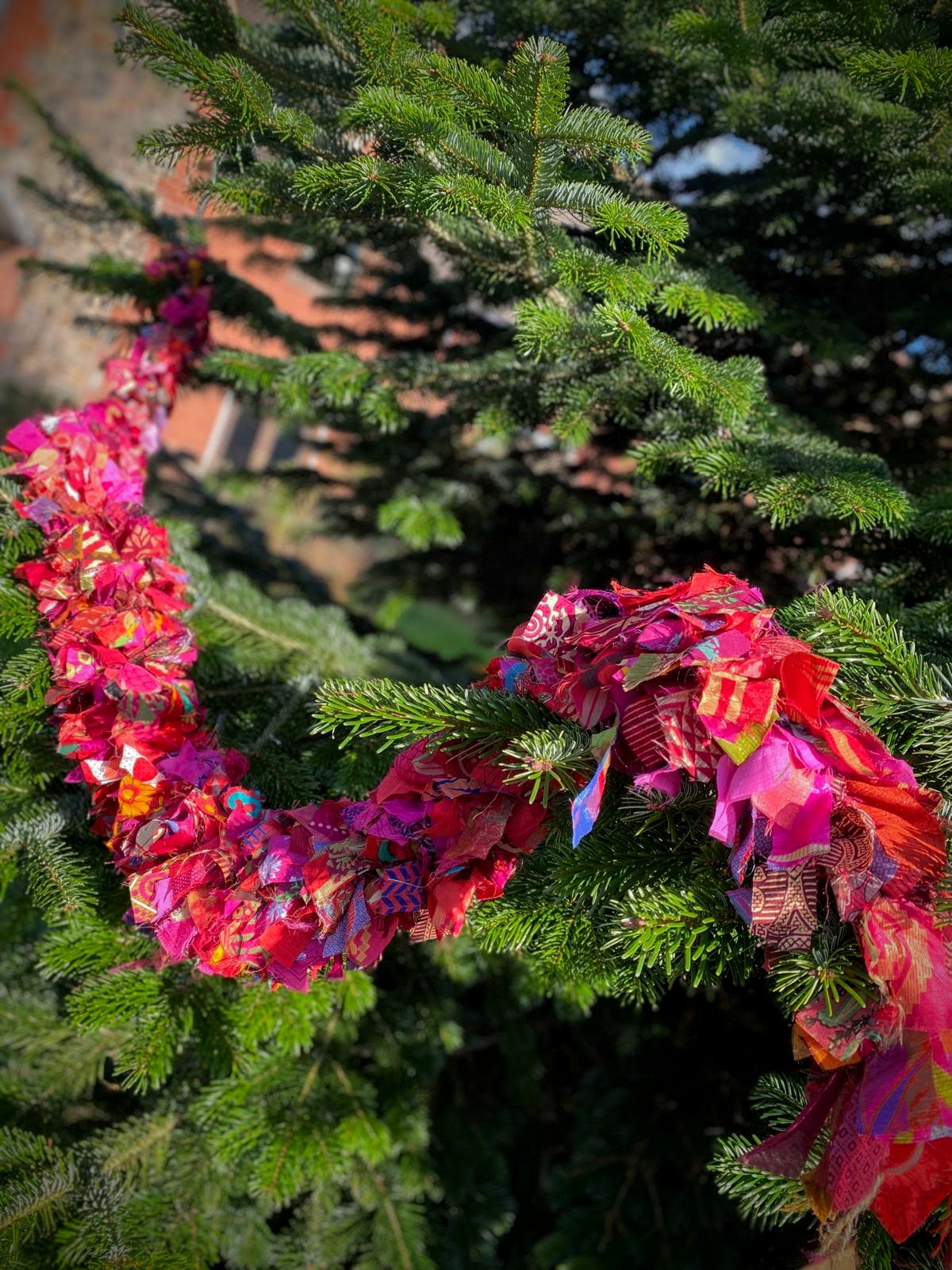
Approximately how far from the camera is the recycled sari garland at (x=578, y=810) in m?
0.82

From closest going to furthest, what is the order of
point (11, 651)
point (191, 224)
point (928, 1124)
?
point (928, 1124)
point (11, 651)
point (191, 224)

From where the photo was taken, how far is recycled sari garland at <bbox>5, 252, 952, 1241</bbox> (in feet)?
2.69

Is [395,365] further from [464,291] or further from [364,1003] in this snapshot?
[364,1003]

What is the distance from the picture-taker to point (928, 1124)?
771mm

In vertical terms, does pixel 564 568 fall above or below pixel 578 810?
below

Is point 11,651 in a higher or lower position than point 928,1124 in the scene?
lower

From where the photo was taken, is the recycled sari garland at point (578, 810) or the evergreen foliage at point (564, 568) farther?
the evergreen foliage at point (564, 568)

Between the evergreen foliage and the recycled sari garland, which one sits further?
the evergreen foliage

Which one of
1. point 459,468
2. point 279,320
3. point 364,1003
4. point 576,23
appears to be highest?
point 576,23

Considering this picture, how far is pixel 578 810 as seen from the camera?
883 millimetres

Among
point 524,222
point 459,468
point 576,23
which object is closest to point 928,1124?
point 524,222

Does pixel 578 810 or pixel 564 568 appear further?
pixel 564 568

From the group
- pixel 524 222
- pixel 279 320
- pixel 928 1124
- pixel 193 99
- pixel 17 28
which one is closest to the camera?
pixel 928 1124

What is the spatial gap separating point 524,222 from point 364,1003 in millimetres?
1359
